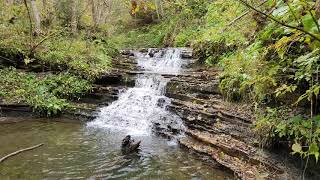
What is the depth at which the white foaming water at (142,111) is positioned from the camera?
10117mm

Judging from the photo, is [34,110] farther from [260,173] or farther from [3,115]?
[260,173]

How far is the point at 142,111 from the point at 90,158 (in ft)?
13.0

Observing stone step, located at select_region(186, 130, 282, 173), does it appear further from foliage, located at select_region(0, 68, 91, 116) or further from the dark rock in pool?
foliage, located at select_region(0, 68, 91, 116)

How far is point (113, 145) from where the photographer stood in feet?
27.8

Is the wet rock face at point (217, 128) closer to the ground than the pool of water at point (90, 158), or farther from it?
farther from it

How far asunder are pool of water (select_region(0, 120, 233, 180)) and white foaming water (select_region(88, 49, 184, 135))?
2.26 ft

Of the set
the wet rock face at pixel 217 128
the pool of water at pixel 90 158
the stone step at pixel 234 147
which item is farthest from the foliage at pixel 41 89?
the stone step at pixel 234 147

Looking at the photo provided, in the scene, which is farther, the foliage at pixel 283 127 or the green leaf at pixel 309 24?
the foliage at pixel 283 127

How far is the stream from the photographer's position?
664 centimetres

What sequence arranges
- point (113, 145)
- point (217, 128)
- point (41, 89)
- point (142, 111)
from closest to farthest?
point (217, 128) → point (113, 145) → point (142, 111) → point (41, 89)

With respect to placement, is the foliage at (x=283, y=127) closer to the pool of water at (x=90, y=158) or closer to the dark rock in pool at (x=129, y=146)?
the pool of water at (x=90, y=158)

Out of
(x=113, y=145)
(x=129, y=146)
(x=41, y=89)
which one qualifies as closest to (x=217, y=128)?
(x=129, y=146)

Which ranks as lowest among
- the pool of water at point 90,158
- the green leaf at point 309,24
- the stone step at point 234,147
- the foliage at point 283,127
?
the pool of water at point 90,158

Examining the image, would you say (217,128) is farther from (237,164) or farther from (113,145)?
(113,145)
